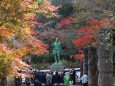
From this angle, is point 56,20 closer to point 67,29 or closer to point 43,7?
point 67,29

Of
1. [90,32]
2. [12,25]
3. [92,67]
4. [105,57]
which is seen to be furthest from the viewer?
[90,32]

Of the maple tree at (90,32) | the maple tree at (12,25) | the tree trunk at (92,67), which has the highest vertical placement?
the maple tree at (12,25)

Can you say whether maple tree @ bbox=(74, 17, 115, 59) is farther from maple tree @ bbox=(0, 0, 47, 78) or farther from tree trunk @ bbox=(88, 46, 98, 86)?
maple tree @ bbox=(0, 0, 47, 78)

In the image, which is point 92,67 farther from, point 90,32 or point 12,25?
point 12,25

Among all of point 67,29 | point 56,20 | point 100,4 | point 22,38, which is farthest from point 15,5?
point 56,20

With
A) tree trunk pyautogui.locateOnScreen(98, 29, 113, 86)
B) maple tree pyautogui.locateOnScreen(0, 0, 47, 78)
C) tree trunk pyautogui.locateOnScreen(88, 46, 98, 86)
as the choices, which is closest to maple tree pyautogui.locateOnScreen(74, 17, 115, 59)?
tree trunk pyautogui.locateOnScreen(88, 46, 98, 86)

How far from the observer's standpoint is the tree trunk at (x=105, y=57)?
11.6 metres

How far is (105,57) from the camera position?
11734mm

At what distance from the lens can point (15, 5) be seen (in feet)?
31.8

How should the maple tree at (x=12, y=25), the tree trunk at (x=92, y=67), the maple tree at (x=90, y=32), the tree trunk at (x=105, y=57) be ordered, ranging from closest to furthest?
the maple tree at (x=12, y=25) < the tree trunk at (x=105, y=57) < the tree trunk at (x=92, y=67) < the maple tree at (x=90, y=32)

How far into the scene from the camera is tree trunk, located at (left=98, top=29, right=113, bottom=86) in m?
11.6

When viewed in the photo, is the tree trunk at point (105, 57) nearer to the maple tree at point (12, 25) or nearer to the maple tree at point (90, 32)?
the maple tree at point (12, 25)

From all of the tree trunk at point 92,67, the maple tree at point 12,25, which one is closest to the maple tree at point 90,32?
the tree trunk at point 92,67

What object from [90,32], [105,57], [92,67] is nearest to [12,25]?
[105,57]
